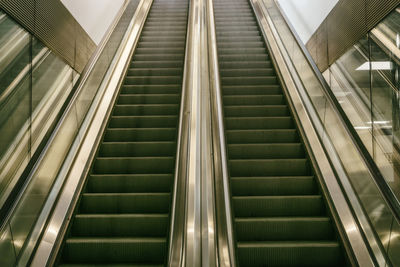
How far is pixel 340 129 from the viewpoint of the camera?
11.3ft

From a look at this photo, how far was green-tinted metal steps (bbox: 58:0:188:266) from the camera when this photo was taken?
2982mm

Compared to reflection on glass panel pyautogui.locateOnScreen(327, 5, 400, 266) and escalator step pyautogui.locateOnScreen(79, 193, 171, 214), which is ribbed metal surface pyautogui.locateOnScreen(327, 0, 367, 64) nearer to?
reflection on glass panel pyautogui.locateOnScreen(327, 5, 400, 266)

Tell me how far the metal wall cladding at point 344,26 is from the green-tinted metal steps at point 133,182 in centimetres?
258

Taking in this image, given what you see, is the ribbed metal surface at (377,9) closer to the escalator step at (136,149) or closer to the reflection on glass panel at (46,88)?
the escalator step at (136,149)

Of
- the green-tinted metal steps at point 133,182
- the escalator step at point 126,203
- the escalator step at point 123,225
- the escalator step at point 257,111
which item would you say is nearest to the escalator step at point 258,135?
the escalator step at point 257,111

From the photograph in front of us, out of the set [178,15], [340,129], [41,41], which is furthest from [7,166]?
[178,15]

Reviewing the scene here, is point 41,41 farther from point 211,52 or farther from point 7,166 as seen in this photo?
point 211,52

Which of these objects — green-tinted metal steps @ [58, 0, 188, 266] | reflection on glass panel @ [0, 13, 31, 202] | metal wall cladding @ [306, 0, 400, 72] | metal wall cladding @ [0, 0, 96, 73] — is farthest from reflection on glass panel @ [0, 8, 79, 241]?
metal wall cladding @ [306, 0, 400, 72]

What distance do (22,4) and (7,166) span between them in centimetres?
199

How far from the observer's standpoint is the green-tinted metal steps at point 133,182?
298 centimetres

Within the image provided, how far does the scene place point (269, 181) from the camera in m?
3.65

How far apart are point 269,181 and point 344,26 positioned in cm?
308

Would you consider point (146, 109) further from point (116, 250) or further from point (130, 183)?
point (116, 250)

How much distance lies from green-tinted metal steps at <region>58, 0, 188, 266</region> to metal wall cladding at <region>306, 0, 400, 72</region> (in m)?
2.58
